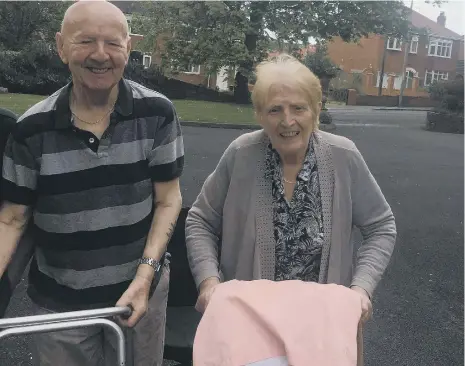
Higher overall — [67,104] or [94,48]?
[94,48]

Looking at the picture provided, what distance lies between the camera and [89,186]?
1842mm

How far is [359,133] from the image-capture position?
18.3 metres

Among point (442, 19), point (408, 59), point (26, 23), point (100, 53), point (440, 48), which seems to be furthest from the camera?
point (442, 19)

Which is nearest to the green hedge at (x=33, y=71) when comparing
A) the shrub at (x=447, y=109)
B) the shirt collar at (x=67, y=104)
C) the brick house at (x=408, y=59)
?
the shrub at (x=447, y=109)

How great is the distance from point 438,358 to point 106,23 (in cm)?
325

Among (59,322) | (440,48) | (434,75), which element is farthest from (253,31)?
(440,48)

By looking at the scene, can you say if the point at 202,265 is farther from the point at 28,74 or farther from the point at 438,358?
the point at 28,74

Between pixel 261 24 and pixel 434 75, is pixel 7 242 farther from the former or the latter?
pixel 434 75

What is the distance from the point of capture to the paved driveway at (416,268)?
12.8 ft

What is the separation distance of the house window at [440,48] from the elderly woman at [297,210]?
184 feet

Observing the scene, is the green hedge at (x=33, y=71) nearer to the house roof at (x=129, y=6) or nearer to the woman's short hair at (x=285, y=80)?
the house roof at (x=129, y=6)

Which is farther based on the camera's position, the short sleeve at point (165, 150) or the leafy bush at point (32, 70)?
the leafy bush at point (32, 70)

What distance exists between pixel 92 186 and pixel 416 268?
4.36 meters

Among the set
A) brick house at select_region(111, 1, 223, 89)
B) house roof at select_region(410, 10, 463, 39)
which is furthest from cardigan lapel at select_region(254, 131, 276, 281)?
house roof at select_region(410, 10, 463, 39)
